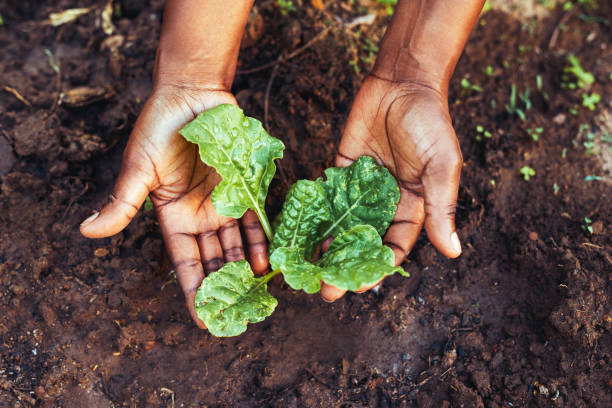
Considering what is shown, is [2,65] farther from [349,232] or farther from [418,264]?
[418,264]

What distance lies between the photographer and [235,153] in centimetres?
271

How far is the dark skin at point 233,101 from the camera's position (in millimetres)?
2459

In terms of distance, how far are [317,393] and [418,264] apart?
100 centimetres

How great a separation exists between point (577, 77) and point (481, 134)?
1.05m

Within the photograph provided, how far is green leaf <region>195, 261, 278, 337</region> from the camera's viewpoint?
7.86ft

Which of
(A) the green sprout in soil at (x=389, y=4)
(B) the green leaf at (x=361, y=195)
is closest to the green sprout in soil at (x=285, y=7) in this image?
(A) the green sprout in soil at (x=389, y=4)

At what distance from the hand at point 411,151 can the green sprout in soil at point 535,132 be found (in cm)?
111

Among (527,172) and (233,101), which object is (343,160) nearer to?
(233,101)

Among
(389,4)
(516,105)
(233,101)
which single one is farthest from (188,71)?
(516,105)

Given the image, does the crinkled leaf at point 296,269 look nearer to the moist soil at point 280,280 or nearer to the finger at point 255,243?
the finger at point 255,243

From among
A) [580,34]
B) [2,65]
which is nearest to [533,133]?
[580,34]

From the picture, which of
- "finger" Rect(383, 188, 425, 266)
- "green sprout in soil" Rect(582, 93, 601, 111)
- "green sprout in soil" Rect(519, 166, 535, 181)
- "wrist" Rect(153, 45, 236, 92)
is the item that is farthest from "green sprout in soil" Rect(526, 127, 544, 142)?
"wrist" Rect(153, 45, 236, 92)

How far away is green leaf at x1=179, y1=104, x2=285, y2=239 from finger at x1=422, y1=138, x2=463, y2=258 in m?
0.86

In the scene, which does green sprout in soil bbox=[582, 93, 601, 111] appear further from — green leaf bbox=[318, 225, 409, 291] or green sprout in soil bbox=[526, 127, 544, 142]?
green leaf bbox=[318, 225, 409, 291]
